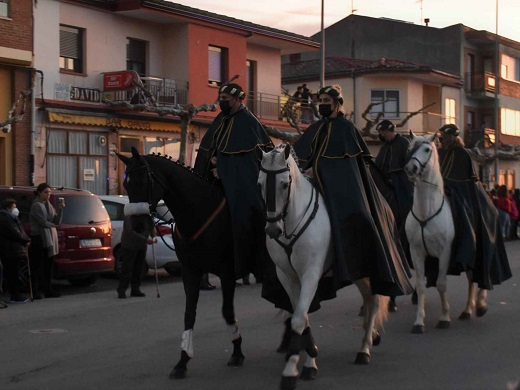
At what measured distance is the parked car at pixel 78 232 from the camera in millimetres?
16656

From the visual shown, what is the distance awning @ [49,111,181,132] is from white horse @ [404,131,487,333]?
18.7m

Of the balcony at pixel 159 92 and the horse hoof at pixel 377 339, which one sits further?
the balcony at pixel 159 92

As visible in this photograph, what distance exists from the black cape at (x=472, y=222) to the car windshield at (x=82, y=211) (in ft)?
23.4

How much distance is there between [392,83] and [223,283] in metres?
41.0

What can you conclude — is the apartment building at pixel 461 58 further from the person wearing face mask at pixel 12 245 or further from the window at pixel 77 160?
the person wearing face mask at pixel 12 245

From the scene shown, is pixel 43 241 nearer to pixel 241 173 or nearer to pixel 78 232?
pixel 78 232

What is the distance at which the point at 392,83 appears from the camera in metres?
48.9

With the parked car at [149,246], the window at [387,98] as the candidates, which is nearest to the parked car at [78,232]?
the parked car at [149,246]

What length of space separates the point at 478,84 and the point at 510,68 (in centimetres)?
533

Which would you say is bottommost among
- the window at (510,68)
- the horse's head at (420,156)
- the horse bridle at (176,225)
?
the horse bridle at (176,225)

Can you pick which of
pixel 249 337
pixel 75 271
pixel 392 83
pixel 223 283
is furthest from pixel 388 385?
pixel 392 83

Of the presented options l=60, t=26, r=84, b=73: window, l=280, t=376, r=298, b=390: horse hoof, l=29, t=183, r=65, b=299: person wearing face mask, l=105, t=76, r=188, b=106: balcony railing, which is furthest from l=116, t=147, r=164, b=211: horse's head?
l=105, t=76, r=188, b=106: balcony railing

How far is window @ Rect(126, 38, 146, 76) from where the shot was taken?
1258 inches

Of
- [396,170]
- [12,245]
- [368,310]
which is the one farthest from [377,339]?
[12,245]
